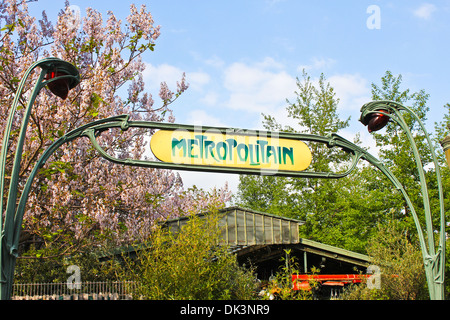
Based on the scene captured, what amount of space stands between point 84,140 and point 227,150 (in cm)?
773

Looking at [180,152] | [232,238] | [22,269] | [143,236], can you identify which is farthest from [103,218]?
[232,238]

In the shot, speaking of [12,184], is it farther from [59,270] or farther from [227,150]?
[59,270]

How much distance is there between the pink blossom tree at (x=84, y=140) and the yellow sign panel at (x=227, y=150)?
4.54m

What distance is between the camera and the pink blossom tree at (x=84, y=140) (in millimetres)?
11352

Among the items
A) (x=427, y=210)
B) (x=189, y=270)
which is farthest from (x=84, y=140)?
(x=427, y=210)

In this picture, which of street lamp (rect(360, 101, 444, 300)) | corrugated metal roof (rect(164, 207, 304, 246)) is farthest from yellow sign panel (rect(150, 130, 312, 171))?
corrugated metal roof (rect(164, 207, 304, 246))

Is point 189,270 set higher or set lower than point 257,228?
lower

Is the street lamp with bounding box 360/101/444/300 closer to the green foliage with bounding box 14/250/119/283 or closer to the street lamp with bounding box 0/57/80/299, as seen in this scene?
the street lamp with bounding box 0/57/80/299

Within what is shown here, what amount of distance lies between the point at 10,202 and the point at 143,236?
8.88 metres

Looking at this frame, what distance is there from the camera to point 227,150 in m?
6.41

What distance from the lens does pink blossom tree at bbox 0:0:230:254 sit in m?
11.4

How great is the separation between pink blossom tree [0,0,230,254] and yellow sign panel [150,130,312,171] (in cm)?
454
